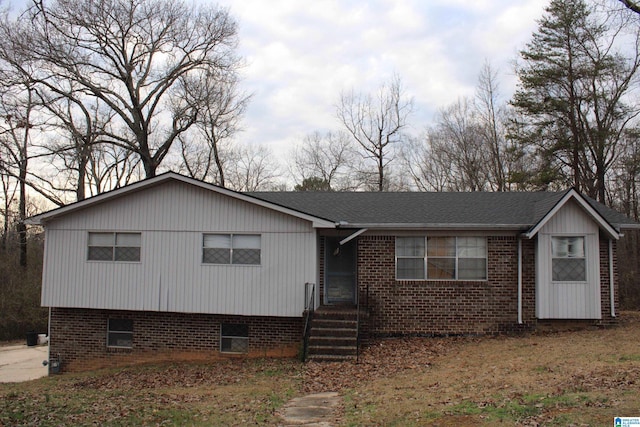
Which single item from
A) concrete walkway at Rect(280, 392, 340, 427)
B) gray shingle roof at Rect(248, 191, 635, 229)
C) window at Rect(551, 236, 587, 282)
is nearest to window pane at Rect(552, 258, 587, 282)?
window at Rect(551, 236, 587, 282)

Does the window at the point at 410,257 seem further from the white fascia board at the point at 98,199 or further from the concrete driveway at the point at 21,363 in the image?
the concrete driveway at the point at 21,363

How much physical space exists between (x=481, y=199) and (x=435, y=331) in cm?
470

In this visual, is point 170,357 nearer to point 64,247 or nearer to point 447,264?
point 64,247

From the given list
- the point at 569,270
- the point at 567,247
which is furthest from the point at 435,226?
the point at 569,270

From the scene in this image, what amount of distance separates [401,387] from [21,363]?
54.6 ft

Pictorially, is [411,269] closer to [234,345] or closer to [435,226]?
[435,226]

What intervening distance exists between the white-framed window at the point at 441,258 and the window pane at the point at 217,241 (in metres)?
4.59

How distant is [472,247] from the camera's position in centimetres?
1543

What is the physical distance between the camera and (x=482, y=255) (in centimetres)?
1540

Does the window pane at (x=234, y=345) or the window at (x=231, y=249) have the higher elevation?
the window at (x=231, y=249)

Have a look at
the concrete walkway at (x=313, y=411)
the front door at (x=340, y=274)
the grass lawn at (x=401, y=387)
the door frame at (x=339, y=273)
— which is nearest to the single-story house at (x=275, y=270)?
the door frame at (x=339, y=273)

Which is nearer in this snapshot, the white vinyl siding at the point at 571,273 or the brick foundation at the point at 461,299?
the white vinyl siding at the point at 571,273

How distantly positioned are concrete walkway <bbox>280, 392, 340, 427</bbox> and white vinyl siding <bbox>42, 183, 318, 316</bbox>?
465 centimetres

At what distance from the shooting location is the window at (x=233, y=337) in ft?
50.2
